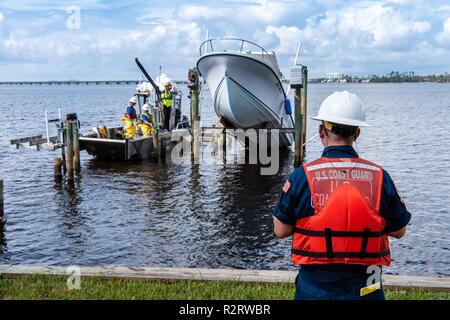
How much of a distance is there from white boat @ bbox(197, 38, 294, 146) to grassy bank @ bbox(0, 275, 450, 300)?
59.3ft

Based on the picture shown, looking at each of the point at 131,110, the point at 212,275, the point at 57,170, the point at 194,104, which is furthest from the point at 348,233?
the point at 131,110

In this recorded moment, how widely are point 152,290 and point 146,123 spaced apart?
755 inches

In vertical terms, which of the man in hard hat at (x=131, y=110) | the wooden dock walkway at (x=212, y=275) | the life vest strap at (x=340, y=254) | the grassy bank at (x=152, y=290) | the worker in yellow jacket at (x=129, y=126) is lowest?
the grassy bank at (x=152, y=290)

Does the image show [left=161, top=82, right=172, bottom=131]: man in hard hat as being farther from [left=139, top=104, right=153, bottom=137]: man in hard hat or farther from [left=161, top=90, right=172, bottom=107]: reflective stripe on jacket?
[left=139, top=104, right=153, bottom=137]: man in hard hat

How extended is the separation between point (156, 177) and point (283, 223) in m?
18.0

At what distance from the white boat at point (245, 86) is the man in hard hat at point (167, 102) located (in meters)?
1.78

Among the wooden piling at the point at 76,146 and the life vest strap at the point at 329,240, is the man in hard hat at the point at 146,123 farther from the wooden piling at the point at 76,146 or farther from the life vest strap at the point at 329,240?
the life vest strap at the point at 329,240

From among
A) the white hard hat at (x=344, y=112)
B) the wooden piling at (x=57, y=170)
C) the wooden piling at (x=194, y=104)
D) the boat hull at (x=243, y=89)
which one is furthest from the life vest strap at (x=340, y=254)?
the boat hull at (x=243, y=89)

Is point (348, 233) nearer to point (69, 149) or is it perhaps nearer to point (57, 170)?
point (57, 170)

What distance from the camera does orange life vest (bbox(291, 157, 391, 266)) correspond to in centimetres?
349

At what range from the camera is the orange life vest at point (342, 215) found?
349 cm

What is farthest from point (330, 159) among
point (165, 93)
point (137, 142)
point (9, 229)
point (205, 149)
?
point (205, 149)

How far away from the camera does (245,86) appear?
24953mm
